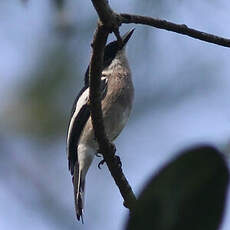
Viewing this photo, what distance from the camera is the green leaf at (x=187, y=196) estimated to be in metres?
0.53

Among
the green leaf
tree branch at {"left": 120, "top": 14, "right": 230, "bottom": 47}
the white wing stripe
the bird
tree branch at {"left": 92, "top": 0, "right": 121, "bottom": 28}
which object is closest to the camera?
the green leaf

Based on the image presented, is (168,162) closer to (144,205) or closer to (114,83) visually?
(144,205)

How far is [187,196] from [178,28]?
1.52 metres

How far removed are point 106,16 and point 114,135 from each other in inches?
90.0

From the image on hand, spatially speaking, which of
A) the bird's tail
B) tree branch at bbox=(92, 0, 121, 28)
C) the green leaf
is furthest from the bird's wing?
→ the green leaf

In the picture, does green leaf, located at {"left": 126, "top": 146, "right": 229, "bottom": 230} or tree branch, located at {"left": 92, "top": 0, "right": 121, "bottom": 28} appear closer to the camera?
green leaf, located at {"left": 126, "top": 146, "right": 229, "bottom": 230}

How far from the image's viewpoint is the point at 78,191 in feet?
11.8

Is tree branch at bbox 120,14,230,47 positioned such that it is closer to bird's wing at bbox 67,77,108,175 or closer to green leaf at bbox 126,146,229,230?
green leaf at bbox 126,146,229,230

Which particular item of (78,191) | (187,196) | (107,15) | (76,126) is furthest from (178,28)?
(76,126)

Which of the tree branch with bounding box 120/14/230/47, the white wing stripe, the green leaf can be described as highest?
the white wing stripe

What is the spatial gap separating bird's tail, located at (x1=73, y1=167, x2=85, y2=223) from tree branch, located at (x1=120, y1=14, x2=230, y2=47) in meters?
1.72

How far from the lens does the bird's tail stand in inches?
136

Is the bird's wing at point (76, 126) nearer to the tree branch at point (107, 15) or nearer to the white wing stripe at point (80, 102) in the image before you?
the white wing stripe at point (80, 102)

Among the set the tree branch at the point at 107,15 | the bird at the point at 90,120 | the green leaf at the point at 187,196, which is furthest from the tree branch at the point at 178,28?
the bird at the point at 90,120
